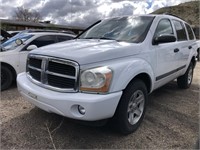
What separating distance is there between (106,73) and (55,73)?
72cm

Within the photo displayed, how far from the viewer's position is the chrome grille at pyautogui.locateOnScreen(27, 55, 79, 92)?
9.81 feet

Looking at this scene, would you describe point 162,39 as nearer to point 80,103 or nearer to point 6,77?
point 80,103

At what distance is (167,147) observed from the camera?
3195 mm

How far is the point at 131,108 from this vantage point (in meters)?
3.49

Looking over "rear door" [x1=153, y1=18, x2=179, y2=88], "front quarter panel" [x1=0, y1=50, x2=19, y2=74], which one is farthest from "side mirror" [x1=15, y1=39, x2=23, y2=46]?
"rear door" [x1=153, y1=18, x2=179, y2=88]

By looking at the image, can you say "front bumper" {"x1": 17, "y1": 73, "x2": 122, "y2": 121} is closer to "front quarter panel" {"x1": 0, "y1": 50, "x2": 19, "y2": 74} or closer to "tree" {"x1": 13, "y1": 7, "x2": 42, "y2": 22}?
"front quarter panel" {"x1": 0, "y1": 50, "x2": 19, "y2": 74}

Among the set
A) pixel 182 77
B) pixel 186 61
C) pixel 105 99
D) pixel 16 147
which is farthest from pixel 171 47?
pixel 16 147

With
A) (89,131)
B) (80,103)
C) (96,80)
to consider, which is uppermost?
(96,80)

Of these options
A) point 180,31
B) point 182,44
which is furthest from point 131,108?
point 180,31

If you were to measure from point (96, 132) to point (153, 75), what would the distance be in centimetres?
137

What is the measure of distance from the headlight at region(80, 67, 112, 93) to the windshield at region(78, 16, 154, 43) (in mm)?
1183

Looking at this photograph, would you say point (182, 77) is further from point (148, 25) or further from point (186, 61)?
point (148, 25)

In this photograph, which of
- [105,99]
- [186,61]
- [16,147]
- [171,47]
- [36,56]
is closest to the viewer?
[105,99]

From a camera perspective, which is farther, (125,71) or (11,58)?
(11,58)
